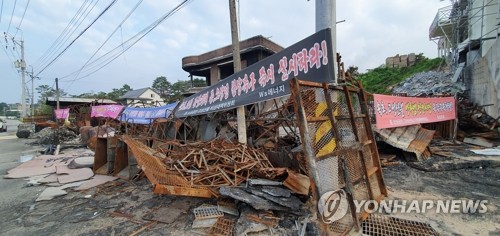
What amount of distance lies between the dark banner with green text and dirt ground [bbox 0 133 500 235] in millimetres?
2382

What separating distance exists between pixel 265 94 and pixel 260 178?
175cm

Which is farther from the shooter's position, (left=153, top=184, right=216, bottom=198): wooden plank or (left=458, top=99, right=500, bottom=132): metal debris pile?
(left=458, top=99, right=500, bottom=132): metal debris pile

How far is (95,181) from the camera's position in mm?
6344

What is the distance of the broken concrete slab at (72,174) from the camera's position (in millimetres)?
6500

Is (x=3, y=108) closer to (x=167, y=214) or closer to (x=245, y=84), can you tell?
(x=245, y=84)

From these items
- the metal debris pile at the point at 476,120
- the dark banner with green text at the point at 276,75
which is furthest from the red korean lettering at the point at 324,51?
the metal debris pile at the point at 476,120

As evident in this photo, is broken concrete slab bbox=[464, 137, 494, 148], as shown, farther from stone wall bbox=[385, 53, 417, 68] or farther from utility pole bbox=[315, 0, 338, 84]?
stone wall bbox=[385, 53, 417, 68]

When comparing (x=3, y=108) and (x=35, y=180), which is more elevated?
(x=3, y=108)

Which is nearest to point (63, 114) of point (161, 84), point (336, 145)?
point (336, 145)

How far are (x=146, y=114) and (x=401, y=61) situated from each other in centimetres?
3327

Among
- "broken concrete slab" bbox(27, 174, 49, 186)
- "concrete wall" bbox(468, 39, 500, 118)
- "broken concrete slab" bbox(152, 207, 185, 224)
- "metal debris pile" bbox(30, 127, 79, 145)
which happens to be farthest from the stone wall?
"broken concrete slab" bbox(27, 174, 49, 186)

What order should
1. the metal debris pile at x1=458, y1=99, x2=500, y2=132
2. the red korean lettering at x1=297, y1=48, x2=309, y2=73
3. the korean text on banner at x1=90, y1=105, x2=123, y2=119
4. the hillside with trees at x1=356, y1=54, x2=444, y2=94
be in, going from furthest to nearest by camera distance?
the hillside with trees at x1=356, y1=54, x2=444, y2=94, the korean text on banner at x1=90, y1=105, x2=123, y2=119, the metal debris pile at x1=458, y1=99, x2=500, y2=132, the red korean lettering at x1=297, y1=48, x2=309, y2=73

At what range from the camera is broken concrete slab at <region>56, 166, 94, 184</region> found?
6.50 meters

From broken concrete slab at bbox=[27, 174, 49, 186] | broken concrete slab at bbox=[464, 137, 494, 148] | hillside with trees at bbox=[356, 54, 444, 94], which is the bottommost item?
broken concrete slab at bbox=[27, 174, 49, 186]
